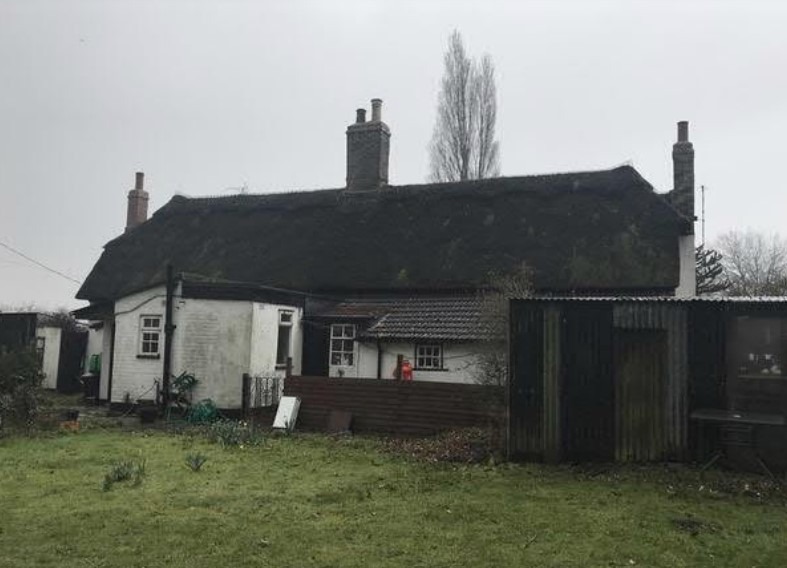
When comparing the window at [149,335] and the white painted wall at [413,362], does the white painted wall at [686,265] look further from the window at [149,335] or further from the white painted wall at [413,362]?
the window at [149,335]

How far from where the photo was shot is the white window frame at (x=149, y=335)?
19.0 meters

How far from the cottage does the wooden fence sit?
1693mm

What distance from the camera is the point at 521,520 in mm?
7824

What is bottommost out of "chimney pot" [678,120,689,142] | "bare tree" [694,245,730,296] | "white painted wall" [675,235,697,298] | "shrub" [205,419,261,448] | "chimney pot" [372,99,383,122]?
"shrub" [205,419,261,448]

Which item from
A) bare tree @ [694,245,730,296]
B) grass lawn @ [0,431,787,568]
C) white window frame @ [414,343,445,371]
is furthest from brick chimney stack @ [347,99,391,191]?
bare tree @ [694,245,730,296]

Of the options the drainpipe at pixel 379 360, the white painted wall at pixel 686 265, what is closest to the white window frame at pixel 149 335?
the drainpipe at pixel 379 360

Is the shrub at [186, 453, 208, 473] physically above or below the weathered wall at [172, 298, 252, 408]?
below

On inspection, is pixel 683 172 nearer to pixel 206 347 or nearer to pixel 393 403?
pixel 393 403

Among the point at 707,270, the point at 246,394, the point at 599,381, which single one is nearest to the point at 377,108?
the point at 246,394

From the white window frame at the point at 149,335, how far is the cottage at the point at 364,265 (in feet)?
0.13

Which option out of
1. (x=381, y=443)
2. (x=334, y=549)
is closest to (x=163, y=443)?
(x=381, y=443)

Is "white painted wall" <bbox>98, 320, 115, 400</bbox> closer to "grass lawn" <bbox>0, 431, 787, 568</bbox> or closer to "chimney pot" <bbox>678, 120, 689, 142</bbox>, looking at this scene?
"grass lawn" <bbox>0, 431, 787, 568</bbox>

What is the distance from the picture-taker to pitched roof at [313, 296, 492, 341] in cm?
1856

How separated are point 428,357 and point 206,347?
5.96 m
